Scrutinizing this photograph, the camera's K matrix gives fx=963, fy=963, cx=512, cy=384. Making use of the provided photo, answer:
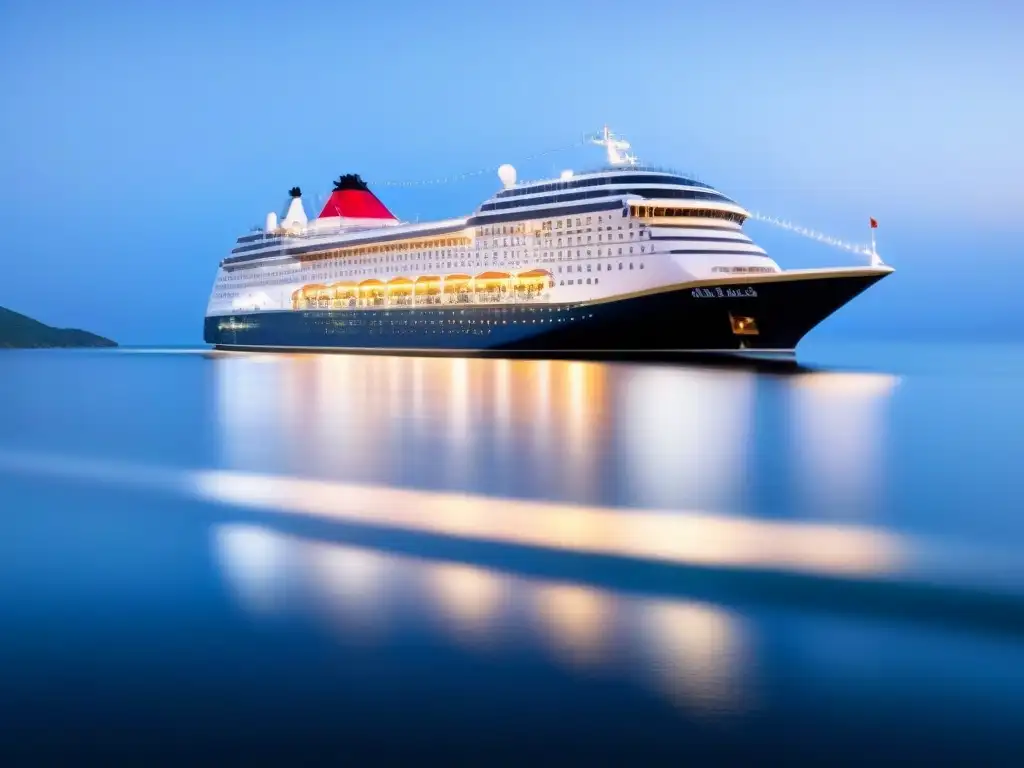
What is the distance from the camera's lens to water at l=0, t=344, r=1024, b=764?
5.60 metres

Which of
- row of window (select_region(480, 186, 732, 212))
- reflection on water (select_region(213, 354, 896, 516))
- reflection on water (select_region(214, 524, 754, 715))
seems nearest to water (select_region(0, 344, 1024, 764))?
reflection on water (select_region(214, 524, 754, 715))

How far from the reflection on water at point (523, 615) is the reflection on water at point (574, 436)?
4.99 metres

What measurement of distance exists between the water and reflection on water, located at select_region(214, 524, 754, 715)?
0.11 ft

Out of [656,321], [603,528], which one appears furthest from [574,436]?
[656,321]

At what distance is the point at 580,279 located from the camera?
2058 inches

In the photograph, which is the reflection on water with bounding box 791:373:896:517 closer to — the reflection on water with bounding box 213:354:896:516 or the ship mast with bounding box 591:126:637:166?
the reflection on water with bounding box 213:354:896:516

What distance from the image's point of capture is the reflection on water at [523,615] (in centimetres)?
659

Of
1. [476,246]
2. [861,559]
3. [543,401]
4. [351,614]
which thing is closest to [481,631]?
[351,614]

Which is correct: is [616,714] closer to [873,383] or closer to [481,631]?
[481,631]

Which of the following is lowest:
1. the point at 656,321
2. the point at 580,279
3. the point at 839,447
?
the point at 839,447

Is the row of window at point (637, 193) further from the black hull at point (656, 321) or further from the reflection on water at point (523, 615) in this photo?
the reflection on water at point (523, 615)

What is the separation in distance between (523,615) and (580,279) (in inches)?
1777

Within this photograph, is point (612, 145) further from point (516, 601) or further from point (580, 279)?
point (516, 601)

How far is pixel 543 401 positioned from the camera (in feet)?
99.0
